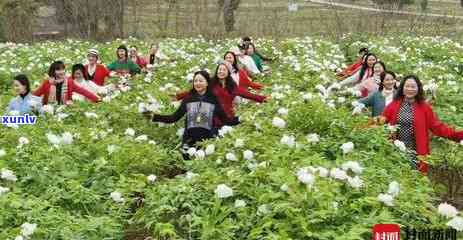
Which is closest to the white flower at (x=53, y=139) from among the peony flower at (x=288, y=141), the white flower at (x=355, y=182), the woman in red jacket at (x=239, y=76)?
the peony flower at (x=288, y=141)

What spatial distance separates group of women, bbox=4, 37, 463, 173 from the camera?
23.9 ft

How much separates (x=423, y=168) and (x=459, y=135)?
557 millimetres

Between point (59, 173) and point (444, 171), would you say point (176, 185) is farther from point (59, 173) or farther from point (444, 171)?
point (444, 171)

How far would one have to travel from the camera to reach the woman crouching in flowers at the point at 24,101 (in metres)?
8.69

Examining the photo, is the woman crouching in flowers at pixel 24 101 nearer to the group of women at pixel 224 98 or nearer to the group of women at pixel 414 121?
the group of women at pixel 224 98

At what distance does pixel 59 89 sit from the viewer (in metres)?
9.61

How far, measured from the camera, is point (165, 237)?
497 cm

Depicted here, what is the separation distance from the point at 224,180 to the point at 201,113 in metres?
2.79

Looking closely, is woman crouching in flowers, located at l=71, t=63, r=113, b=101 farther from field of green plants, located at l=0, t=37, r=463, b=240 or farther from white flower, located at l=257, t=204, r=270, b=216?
white flower, located at l=257, t=204, r=270, b=216

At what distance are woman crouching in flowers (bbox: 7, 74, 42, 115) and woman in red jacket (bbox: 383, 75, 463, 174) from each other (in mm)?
4881

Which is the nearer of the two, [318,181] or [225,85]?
[318,181]

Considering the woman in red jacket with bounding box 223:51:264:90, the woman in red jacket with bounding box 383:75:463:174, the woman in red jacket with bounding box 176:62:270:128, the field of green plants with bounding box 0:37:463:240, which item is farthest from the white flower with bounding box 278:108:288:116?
the woman in red jacket with bounding box 223:51:264:90

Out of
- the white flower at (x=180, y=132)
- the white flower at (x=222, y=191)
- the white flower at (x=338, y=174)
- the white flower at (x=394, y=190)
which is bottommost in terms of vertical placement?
the white flower at (x=180, y=132)

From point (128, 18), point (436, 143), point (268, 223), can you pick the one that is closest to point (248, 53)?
point (436, 143)
